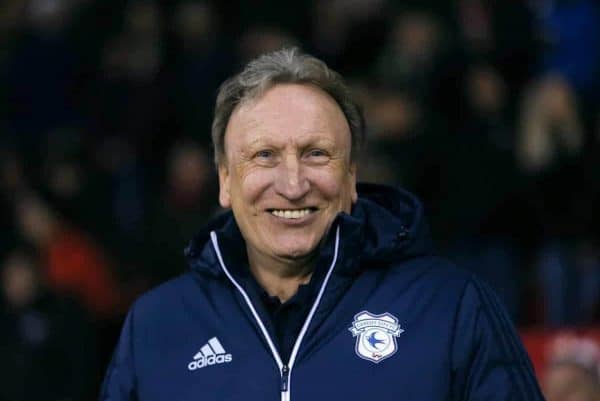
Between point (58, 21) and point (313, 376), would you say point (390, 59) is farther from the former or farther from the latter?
point (313, 376)

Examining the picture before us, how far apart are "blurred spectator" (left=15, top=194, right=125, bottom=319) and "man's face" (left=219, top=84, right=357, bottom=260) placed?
4.83 metres

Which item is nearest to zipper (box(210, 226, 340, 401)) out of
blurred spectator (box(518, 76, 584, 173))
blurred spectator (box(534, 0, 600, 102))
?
blurred spectator (box(518, 76, 584, 173))

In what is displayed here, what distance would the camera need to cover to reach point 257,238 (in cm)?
369

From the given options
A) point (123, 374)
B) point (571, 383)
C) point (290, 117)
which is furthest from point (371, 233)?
point (571, 383)

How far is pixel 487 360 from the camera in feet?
11.2

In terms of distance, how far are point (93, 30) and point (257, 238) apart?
695cm

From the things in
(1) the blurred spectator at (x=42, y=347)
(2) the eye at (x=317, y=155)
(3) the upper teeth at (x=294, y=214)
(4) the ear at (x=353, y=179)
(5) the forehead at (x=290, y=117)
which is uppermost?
(5) the forehead at (x=290, y=117)

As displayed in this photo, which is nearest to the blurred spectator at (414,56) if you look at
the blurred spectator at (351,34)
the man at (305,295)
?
the blurred spectator at (351,34)

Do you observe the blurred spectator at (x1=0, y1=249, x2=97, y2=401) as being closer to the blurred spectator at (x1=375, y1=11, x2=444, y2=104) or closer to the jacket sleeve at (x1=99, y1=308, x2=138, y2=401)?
the blurred spectator at (x1=375, y1=11, x2=444, y2=104)

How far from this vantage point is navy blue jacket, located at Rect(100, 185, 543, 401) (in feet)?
11.2

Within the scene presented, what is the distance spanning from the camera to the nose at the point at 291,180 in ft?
11.7

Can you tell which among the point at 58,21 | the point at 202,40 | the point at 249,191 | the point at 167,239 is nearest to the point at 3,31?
the point at 58,21

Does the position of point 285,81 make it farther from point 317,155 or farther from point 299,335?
point 299,335

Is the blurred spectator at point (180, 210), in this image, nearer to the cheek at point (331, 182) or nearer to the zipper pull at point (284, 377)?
the cheek at point (331, 182)
